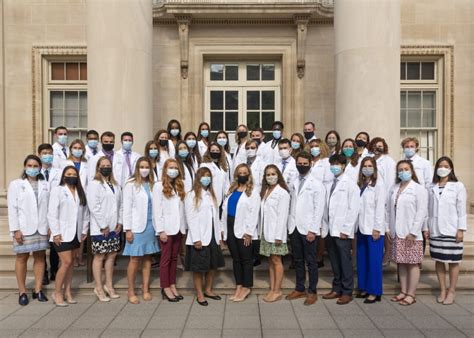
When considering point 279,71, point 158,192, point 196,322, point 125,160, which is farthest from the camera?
point 279,71

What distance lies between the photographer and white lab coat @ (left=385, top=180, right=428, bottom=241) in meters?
6.88

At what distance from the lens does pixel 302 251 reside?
720 centimetres

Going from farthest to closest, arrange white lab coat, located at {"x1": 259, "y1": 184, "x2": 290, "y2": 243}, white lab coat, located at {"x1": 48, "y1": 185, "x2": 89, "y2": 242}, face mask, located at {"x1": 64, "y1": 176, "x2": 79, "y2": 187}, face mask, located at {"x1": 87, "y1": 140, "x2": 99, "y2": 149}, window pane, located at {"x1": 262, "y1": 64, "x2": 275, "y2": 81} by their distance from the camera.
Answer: window pane, located at {"x1": 262, "y1": 64, "x2": 275, "y2": 81} → face mask, located at {"x1": 87, "y1": 140, "x2": 99, "y2": 149} → white lab coat, located at {"x1": 259, "y1": 184, "x2": 290, "y2": 243} → face mask, located at {"x1": 64, "y1": 176, "x2": 79, "y2": 187} → white lab coat, located at {"x1": 48, "y1": 185, "x2": 89, "y2": 242}

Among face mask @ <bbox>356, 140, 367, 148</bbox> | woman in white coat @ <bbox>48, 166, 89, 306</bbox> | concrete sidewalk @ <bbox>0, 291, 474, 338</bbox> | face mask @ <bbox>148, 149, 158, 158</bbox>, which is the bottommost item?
concrete sidewalk @ <bbox>0, 291, 474, 338</bbox>

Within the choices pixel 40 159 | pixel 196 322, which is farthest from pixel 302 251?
pixel 40 159

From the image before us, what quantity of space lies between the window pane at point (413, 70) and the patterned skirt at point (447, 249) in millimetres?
7640

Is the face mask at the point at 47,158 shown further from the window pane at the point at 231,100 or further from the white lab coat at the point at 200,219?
the window pane at the point at 231,100

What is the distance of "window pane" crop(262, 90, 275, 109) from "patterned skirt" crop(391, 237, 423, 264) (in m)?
7.52

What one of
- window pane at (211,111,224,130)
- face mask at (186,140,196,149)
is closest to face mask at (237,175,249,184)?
face mask at (186,140,196,149)

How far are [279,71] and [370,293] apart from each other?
319 inches

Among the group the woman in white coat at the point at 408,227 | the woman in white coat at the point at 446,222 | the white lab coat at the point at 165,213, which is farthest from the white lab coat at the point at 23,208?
the woman in white coat at the point at 446,222

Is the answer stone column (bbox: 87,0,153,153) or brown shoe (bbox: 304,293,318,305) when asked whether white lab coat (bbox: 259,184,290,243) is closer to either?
brown shoe (bbox: 304,293,318,305)

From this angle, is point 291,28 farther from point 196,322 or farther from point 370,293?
point 196,322

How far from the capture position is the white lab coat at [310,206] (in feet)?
23.0
